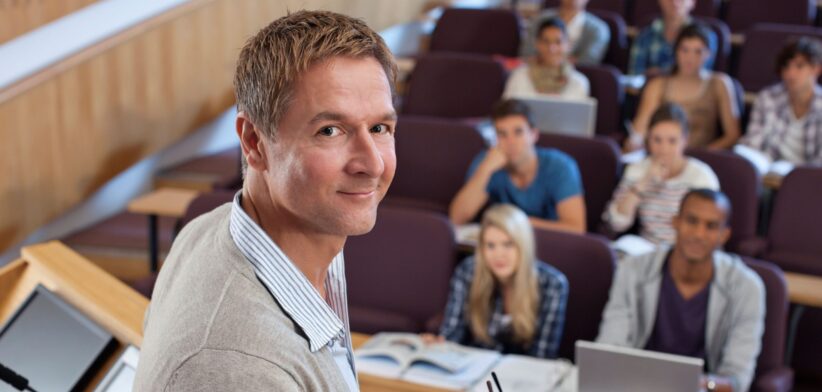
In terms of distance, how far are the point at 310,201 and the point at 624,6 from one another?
263 inches

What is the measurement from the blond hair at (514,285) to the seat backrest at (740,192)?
1.23 metres

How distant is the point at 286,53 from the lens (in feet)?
2.85

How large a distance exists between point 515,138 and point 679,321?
1181mm

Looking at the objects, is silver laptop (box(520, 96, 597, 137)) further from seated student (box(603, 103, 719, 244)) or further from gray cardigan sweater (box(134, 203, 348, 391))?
gray cardigan sweater (box(134, 203, 348, 391))

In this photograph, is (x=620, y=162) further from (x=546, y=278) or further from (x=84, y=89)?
Result: (x=84, y=89)

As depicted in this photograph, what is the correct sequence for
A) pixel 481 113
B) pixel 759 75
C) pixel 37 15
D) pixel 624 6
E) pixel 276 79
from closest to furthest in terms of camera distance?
pixel 276 79, pixel 37 15, pixel 481 113, pixel 759 75, pixel 624 6

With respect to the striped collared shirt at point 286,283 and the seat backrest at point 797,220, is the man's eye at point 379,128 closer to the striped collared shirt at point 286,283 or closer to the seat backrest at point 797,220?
the striped collared shirt at point 286,283

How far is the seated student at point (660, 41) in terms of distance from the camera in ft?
19.7

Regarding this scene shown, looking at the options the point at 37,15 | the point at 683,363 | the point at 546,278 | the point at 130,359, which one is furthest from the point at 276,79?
the point at 37,15

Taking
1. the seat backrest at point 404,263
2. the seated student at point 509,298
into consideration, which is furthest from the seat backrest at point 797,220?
the seat backrest at point 404,263

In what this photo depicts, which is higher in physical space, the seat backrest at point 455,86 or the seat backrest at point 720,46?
the seat backrest at point 720,46

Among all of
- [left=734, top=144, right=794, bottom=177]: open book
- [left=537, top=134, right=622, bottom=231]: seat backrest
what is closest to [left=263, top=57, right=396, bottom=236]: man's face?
[left=537, top=134, right=622, bottom=231]: seat backrest

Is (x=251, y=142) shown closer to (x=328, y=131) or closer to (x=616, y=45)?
(x=328, y=131)

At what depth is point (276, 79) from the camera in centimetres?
86
